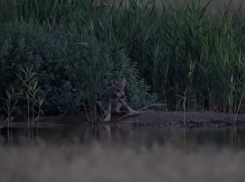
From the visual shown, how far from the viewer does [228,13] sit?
15.9 meters

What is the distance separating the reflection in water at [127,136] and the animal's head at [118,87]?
69 centimetres

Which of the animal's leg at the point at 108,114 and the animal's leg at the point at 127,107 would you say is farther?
the animal's leg at the point at 127,107

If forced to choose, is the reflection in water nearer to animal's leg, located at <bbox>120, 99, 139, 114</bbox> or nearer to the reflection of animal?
the reflection of animal

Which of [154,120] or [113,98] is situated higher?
[113,98]

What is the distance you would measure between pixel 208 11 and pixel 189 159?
8437 millimetres

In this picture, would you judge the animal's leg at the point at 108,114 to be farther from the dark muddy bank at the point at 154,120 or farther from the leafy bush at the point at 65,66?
the leafy bush at the point at 65,66

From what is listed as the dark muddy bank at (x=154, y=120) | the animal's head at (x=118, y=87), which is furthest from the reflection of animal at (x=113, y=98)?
the dark muddy bank at (x=154, y=120)

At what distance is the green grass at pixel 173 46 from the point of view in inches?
548

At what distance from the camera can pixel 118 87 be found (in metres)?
13.3

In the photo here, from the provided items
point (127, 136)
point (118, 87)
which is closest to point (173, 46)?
point (118, 87)

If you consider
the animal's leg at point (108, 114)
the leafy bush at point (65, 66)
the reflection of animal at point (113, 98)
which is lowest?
the animal's leg at point (108, 114)

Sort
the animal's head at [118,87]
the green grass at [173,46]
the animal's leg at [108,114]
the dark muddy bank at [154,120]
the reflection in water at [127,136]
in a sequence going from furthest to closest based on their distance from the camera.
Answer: the green grass at [173,46], the animal's head at [118,87], the animal's leg at [108,114], the dark muddy bank at [154,120], the reflection in water at [127,136]

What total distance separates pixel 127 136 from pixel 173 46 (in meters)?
3.40

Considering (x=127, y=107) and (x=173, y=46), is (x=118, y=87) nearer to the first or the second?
(x=127, y=107)
